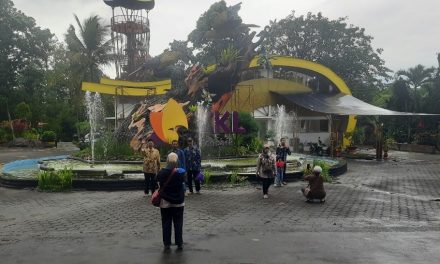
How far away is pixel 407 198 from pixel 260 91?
770 inches

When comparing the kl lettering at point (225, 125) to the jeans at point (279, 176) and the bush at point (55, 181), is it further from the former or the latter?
the bush at point (55, 181)

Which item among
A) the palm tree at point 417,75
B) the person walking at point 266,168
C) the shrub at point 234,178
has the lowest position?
the shrub at point 234,178

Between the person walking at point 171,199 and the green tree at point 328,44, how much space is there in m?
33.2

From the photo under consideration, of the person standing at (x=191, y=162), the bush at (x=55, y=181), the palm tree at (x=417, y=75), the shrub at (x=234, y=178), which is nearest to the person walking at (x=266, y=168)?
the person standing at (x=191, y=162)

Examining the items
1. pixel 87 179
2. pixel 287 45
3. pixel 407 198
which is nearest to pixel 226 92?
pixel 87 179

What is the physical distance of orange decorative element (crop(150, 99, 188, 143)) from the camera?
15.7 m

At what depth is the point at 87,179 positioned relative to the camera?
40.7 feet

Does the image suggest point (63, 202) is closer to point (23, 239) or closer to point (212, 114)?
point (23, 239)

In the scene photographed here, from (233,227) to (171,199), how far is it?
1805 millimetres

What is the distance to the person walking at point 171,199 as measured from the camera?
6.46 meters

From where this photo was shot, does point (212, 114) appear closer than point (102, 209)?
No

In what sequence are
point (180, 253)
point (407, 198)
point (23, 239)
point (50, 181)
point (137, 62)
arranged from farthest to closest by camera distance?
point (137, 62)
point (50, 181)
point (407, 198)
point (23, 239)
point (180, 253)

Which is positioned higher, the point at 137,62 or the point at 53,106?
the point at 137,62

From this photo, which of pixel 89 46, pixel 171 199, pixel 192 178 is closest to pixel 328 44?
pixel 89 46
